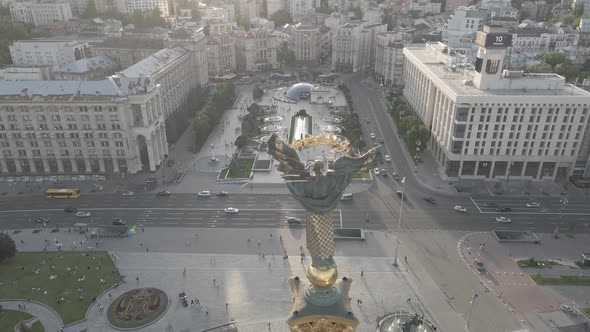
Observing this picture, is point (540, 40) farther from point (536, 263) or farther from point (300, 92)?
point (536, 263)

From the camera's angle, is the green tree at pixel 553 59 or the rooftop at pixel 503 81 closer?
the rooftop at pixel 503 81

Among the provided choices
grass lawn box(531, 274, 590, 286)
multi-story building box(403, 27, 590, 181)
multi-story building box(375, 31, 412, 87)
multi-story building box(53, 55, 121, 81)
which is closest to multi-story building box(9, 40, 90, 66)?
multi-story building box(53, 55, 121, 81)

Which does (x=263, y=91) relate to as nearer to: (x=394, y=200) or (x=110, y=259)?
(x=394, y=200)

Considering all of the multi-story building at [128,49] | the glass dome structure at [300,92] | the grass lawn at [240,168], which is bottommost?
the grass lawn at [240,168]

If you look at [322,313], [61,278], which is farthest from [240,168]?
[322,313]

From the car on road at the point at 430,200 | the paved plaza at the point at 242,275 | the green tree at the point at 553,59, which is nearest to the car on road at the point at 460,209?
the car on road at the point at 430,200

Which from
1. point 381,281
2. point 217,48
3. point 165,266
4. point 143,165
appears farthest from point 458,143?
point 217,48

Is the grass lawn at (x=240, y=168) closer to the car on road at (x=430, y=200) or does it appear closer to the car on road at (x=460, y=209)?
the car on road at (x=430, y=200)
